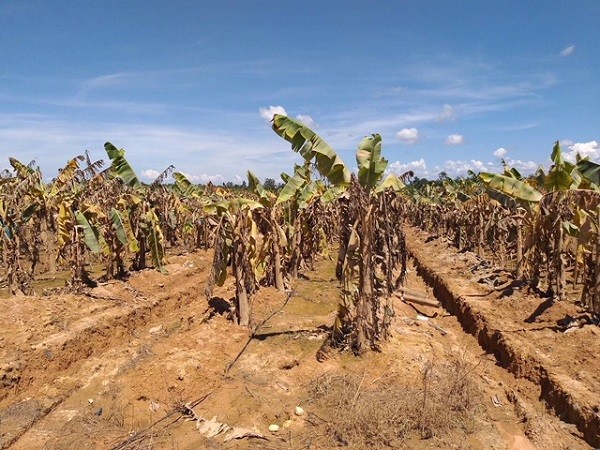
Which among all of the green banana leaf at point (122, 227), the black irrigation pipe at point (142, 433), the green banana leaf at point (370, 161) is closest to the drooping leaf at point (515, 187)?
the green banana leaf at point (370, 161)

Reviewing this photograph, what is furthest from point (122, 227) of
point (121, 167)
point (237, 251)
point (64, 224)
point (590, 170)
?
point (590, 170)

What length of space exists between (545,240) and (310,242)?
9.48 m

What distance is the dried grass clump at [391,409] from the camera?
6.84m

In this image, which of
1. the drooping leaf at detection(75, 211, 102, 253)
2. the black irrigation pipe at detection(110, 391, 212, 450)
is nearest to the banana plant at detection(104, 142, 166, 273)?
the drooping leaf at detection(75, 211, 102, 253)

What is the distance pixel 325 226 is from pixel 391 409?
1584 centimetres

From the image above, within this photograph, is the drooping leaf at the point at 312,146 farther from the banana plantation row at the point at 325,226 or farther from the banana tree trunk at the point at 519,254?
the banana tree trunk at the point at 519,254

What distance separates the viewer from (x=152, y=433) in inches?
278

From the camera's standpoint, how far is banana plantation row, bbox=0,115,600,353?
957 centimetres

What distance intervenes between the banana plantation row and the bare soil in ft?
3.41

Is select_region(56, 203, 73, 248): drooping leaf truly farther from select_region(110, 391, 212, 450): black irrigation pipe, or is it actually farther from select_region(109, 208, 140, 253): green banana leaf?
select_region(110, 391, 212, 450): black irrigation pipe

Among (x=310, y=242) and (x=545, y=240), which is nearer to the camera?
(x=545, y=240)

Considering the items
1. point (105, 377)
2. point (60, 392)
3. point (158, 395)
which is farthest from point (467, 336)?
point (60, 392)

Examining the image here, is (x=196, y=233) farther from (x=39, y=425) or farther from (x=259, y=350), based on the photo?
(x=39, y=425)

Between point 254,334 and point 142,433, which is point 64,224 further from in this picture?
point 142,433
